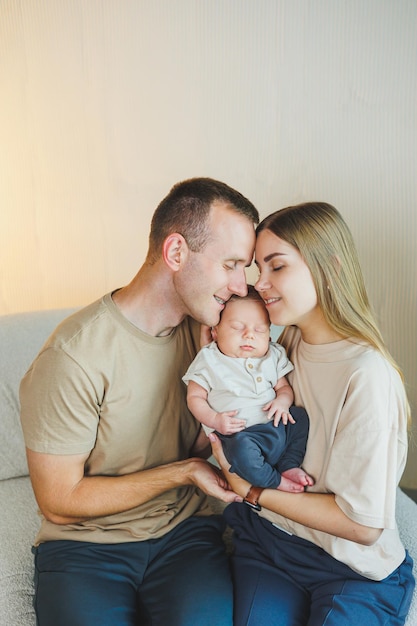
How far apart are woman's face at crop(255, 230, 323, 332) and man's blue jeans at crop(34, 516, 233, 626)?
24.6 inches

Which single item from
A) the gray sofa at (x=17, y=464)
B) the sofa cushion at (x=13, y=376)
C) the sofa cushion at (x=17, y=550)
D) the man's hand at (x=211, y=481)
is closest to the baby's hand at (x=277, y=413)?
the man's hand at (x=211, y=481)

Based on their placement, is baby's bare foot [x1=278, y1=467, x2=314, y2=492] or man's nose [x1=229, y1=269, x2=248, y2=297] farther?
man's nose [x1=229, y1=269, x2=248, y2=297]

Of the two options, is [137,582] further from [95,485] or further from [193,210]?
[193,210]

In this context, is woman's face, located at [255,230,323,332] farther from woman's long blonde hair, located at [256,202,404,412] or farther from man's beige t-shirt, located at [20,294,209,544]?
man's beige t-shirt, located at [20,294,209,544]

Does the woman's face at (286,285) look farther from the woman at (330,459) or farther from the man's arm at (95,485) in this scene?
the man's arm at (95,485)

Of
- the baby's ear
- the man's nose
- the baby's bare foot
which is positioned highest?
the man's nose

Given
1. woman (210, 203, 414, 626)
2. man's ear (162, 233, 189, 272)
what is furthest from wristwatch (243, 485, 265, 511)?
man's ear (162, 233, 189, 272)

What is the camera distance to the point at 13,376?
207cm

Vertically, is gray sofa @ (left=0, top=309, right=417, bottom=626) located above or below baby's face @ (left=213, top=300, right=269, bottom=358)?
below

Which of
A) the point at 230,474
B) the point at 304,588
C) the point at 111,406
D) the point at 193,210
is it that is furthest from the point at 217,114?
the point at 304,588

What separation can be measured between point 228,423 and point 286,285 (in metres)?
0.34

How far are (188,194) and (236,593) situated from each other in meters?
0.97

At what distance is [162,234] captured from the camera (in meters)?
1.68

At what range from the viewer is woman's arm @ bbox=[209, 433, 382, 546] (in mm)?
1397
